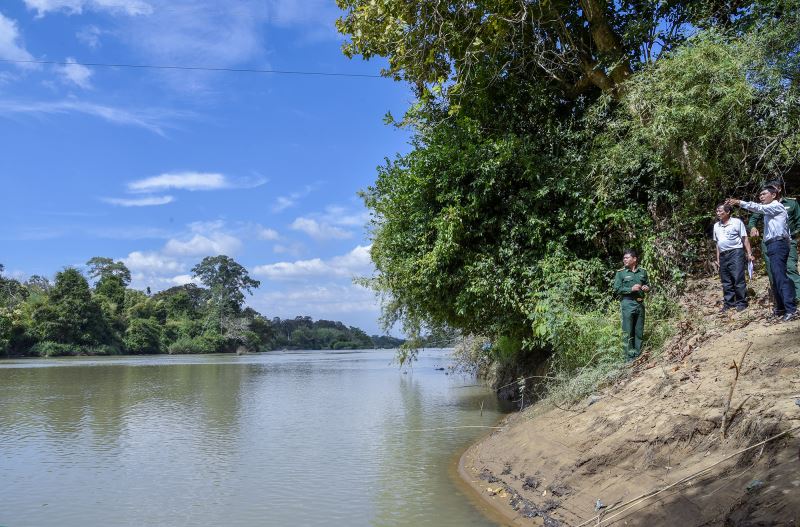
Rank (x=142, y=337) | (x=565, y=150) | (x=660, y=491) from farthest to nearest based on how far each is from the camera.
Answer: (x=142, y=337) → (x=565, y=150) → (x=660, y=491)

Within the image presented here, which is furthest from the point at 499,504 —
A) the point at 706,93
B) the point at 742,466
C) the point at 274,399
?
the point at 274,399

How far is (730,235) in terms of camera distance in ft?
26.5

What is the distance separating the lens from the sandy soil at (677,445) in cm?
420

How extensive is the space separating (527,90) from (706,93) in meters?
3.79

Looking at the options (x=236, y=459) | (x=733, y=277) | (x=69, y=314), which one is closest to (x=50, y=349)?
(x=69, y=314)

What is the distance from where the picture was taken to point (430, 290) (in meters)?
11.9

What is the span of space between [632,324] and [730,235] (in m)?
1.78

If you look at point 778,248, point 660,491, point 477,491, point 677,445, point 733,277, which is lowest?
point 477,491

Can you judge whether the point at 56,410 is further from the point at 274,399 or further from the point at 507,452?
the point at 507,452

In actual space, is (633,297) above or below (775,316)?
above

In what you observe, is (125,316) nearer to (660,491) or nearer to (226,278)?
(226,278)

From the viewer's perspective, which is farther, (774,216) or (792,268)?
(792,268)

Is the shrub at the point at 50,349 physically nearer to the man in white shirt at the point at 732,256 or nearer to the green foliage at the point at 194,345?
the green foliage at the point at 194,345

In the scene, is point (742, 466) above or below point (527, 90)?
below
